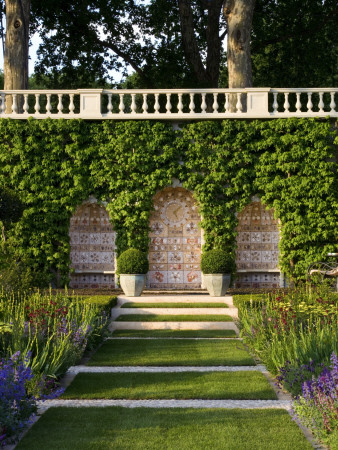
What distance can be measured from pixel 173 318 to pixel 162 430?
6959mm

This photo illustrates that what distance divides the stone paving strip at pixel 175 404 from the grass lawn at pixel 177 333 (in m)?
4.40

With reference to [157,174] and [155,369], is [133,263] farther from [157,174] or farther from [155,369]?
[155,369]

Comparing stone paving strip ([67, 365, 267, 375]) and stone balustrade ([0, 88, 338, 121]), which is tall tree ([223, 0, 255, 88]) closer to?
stone balustrade ([0, 88, 338, 121])

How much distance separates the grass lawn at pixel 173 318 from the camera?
41.1ft

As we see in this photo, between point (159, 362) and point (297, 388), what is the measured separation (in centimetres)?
281

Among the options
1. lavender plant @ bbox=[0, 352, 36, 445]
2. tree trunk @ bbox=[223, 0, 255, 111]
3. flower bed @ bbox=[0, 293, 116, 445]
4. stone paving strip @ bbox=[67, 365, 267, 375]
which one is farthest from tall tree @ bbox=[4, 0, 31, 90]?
lavender plant @ bbox=[0, 352, 36, 445]

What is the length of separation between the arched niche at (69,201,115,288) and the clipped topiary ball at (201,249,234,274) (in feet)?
12.7

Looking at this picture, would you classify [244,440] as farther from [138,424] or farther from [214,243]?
[214,243]

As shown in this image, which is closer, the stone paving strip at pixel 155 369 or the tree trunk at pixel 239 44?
the stone paving strip at pixel 155 369

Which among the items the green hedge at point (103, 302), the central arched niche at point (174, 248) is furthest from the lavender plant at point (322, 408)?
the central arched niche at point (174, 248)

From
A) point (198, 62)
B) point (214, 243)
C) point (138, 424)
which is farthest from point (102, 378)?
point (198, 62)

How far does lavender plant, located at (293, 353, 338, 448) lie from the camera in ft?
17.0

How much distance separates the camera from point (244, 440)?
5.46 metres

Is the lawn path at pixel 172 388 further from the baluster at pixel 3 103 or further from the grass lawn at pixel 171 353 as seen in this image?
the baluster at pixel 3 103
